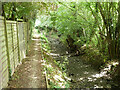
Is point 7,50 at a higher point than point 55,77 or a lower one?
higher

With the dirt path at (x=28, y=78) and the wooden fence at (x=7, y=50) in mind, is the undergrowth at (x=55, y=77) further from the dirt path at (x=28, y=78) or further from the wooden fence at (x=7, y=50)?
the wooden fence at (x=7, y=50)

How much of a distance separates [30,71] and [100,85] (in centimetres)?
Result: 442

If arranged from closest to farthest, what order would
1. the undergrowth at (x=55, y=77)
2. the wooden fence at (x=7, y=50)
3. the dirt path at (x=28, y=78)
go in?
the wooden fence at (x=7, y=50), the dirt path at (x=28, y=78), the undergrowth at (x=55, y=77)

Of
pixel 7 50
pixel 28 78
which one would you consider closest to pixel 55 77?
pixel 28 78

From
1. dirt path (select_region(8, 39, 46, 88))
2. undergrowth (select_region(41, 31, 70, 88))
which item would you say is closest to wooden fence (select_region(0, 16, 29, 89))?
dirt path (select_region(8, 39, 46, 88))

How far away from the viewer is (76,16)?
1257cm

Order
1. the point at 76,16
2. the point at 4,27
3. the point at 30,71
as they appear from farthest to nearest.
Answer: the point at 76,16, the point at 30,71, the point at 4,27

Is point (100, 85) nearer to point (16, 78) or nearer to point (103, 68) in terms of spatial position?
point (103, 68)

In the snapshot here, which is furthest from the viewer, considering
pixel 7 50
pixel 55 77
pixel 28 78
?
pixel 55 77

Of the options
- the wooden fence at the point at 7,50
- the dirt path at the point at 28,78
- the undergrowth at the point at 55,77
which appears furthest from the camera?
the undergrowth at the point at 55,77

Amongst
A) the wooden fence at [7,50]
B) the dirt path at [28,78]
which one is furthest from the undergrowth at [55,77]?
the wooden fence at [7,50]

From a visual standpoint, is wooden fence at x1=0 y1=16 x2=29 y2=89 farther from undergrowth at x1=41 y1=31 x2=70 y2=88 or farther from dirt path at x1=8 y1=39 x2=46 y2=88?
undergrowth at x1=41 y1=31 x2=70 y2=88

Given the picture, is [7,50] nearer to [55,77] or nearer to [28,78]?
[28,78]

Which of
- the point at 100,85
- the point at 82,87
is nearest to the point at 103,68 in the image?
the point at 100,85
